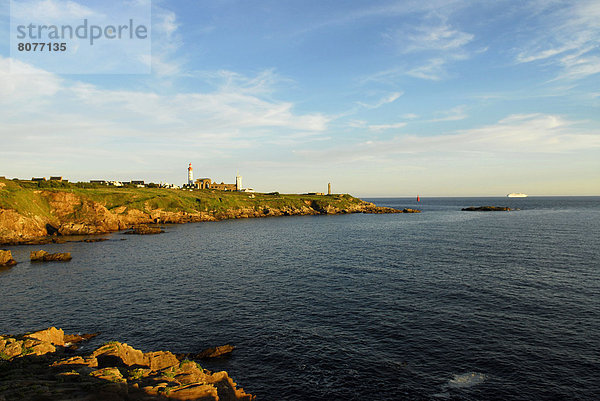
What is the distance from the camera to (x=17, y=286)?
50.8 m

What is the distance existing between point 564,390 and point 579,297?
2420 cm

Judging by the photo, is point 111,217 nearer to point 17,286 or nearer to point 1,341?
point 17,286

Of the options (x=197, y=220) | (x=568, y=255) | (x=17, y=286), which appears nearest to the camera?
(x=17, y=286)

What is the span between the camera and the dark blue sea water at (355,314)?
26.5m

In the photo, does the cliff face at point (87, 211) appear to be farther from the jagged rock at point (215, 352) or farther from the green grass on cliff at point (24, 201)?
the jagged rock at point (215, 352)

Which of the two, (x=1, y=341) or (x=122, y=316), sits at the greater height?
(x=1, y=341)

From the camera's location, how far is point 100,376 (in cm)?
2045

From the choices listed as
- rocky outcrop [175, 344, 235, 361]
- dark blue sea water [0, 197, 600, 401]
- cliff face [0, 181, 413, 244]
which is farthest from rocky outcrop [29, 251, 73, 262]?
rocky outcrop [175, 344, 235, 361]

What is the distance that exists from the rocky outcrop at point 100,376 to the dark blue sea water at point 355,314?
486cm

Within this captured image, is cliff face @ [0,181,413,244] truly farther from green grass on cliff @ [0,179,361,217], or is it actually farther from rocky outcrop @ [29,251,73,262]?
rocky outcrop @ [29,251,73,262]

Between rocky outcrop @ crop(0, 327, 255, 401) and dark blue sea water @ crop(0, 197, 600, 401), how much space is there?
4.86 metres

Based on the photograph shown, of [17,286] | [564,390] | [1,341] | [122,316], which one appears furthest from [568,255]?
[17,286]

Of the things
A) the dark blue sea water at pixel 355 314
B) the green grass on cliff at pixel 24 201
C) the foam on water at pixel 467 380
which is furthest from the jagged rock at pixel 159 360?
the green grass on cliff at pixel 24 201

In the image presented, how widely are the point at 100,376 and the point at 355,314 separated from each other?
27.3 metres
